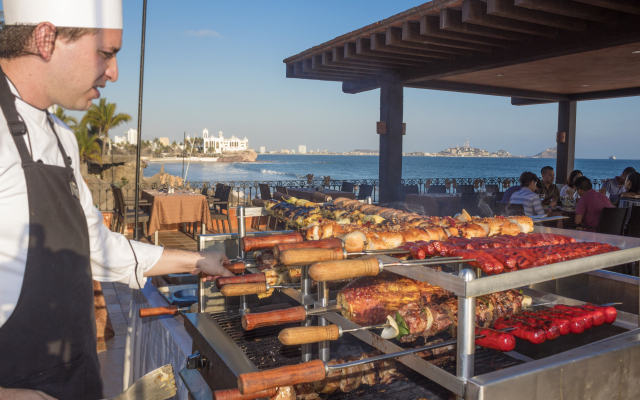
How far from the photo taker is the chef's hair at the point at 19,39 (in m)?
1.19

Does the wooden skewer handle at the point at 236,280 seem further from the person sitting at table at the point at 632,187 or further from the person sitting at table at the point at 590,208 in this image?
the person sitting at table at the point at 632,187

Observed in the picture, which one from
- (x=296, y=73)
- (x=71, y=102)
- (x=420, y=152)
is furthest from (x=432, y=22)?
(x=420, y=152)

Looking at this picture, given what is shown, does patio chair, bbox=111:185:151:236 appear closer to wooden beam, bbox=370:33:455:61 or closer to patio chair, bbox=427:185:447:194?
wooden beam, bbox=370:33:455:61

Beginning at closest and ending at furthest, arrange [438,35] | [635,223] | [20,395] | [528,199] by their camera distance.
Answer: [20,395] → [438,35] → [528,199] → [635,223]

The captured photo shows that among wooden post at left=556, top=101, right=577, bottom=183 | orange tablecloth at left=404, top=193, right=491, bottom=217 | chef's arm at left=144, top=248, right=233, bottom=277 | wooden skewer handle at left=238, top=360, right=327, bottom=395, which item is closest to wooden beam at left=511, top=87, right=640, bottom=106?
wooden post at left=556, top=101, right=577, bottom=183

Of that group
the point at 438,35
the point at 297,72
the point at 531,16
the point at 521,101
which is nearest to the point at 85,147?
the point at 297,72

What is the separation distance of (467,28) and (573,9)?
4.08ft

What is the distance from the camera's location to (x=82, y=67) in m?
1.26

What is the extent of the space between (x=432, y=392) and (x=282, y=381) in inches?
29.7

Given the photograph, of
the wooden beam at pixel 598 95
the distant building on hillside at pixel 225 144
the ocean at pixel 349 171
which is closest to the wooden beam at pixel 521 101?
the wooden beam at pixel 598 95

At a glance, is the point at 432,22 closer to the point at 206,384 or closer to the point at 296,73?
the point at 296,73

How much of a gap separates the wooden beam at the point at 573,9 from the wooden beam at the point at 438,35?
129 centimetres

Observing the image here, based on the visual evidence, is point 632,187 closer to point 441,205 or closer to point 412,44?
point 441,205

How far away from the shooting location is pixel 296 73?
29.1ft
